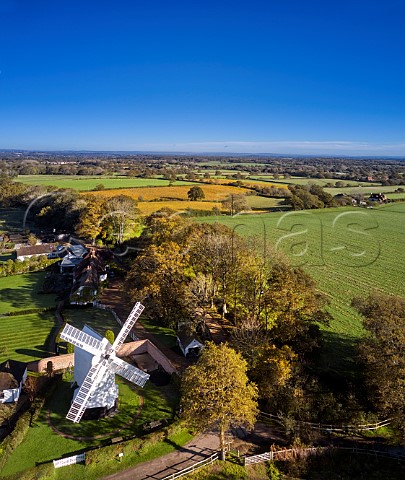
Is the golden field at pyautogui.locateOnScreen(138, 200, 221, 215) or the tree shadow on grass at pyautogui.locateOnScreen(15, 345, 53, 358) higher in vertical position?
the golden field at pyautogui.locateOnScreen(138, 200, 221, 215)

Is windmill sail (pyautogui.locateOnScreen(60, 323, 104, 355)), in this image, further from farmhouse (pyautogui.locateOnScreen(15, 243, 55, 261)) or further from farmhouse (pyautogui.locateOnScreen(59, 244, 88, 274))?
farmhouse (pyautogui.locateOnScreen(15, 243, 55, 261))

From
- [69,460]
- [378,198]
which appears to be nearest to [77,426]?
[69,460]

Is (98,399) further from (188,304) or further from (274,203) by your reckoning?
(274,203)

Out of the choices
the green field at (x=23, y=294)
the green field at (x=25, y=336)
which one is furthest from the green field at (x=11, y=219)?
the green field at (x=25, y=336)

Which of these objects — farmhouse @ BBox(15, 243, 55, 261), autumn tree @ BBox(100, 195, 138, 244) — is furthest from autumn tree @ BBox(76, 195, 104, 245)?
farmhouse @ BBox(15, 243, 55, 261)

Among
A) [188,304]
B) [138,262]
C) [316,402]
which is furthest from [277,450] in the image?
[138,262]

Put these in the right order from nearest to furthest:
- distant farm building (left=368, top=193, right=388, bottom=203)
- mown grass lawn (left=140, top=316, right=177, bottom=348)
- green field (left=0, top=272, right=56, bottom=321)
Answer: mown grass lawn (left=140, top=316, right=177, bottom=348) → green field (left=0, top=272, right=56, bottom=321) → distant farm building (left=368, top=193, right=388, bottom=203)
